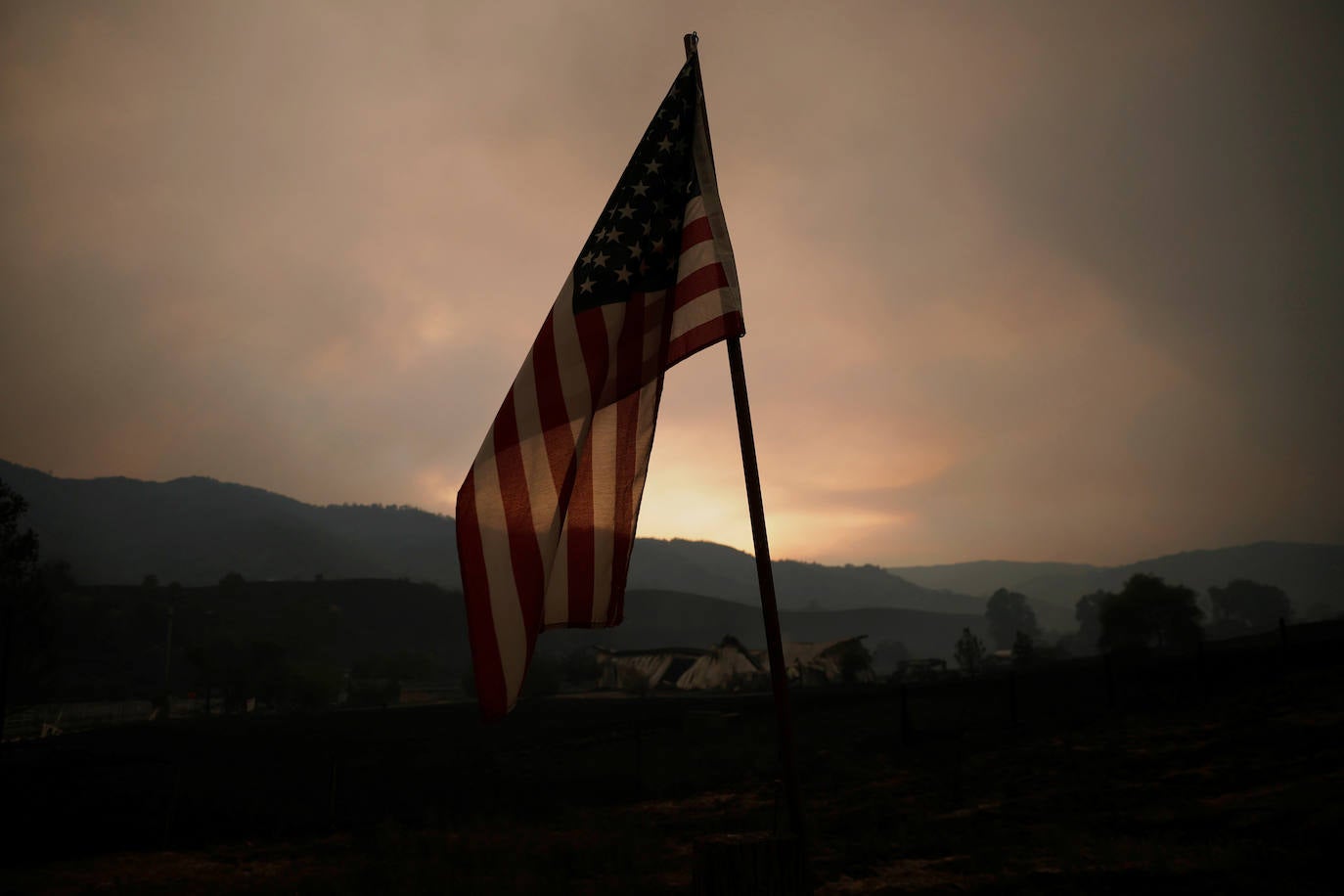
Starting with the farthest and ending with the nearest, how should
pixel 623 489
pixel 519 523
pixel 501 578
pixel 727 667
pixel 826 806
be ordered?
1. pixel 727 667
2. pixel 826 806
3. pixel 623 489
4. pixel 519 523
5. pixel 501 578

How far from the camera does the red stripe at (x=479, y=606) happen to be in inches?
225

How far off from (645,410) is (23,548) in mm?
77304

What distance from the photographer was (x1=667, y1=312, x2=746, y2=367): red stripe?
5648mm

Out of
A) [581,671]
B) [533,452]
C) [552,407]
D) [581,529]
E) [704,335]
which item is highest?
[704,335]

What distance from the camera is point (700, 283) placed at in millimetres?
5953

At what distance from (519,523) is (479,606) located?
67cm

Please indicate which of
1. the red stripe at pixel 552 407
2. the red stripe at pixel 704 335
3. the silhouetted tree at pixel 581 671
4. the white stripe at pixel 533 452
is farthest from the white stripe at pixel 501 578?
the silhouetted tree at pixel 581 671

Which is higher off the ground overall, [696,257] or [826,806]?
[696,257]

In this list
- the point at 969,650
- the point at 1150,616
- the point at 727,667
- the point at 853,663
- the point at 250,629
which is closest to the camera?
the point at 853,663

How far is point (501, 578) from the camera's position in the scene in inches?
233

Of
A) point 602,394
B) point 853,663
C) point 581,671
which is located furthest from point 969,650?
point 602,394

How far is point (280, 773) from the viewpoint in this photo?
34.2 metres

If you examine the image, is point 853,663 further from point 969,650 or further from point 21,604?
point 21,604

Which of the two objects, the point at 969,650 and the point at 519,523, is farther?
the point at 969,650
